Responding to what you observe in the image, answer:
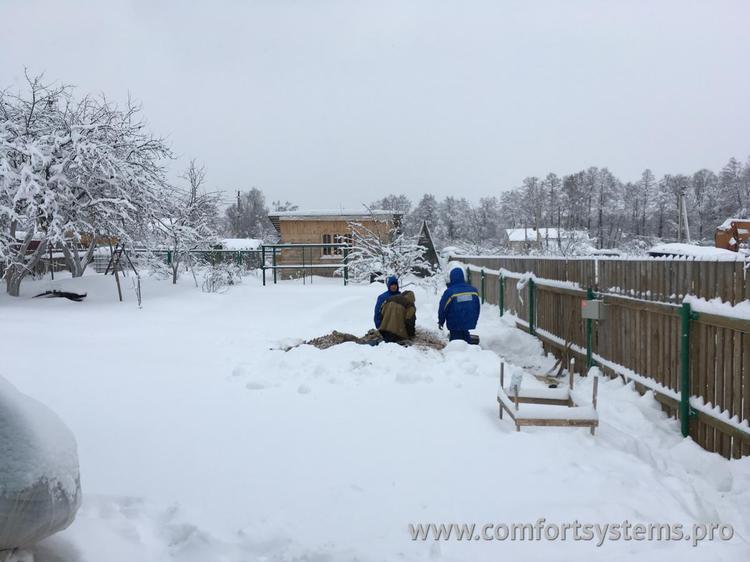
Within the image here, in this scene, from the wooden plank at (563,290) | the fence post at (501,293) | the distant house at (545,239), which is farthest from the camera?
the distant house at (545,239)

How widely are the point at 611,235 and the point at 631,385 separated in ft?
312

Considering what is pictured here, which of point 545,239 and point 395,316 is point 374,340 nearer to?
point 395,316

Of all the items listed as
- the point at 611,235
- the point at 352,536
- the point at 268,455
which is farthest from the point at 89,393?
the point at 611,235

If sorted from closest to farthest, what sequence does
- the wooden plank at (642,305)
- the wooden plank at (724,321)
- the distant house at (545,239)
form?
1. the wooden plank at (724,321)
2. the wooden plank at (642,305)
3. the distant house at (545,239)

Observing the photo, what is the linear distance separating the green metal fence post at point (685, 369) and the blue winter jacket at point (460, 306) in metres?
4.09

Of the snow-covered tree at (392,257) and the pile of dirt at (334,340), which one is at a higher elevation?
the snow-covered tree at (392,257)

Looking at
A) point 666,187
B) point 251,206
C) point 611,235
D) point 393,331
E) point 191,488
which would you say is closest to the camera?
point 191,488

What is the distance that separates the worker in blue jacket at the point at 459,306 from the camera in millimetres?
9258

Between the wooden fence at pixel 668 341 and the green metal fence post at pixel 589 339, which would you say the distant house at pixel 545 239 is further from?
the green metal fence post at pixel 589 339

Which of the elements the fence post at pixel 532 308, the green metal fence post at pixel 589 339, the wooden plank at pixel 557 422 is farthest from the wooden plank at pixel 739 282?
the fence post at pixel 532 308

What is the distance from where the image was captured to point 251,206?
128m

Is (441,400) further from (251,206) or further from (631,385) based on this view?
(251,206)

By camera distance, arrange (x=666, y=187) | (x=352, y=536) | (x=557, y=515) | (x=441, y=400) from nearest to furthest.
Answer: (x=352, y=536) < (x=557, y=515) < (x=441, y=400) < (x=666, y=187)

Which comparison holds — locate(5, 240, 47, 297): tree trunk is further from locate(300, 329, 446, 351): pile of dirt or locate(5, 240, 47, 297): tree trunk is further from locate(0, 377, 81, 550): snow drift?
locate(0, 377, 81, 550): snow drift
